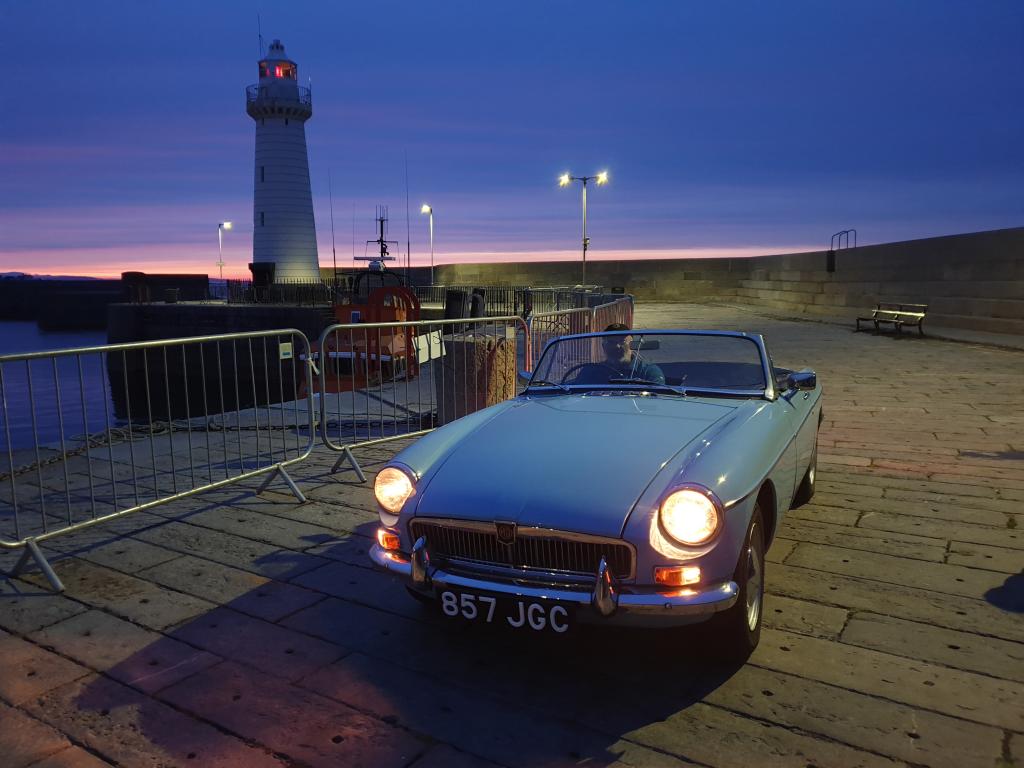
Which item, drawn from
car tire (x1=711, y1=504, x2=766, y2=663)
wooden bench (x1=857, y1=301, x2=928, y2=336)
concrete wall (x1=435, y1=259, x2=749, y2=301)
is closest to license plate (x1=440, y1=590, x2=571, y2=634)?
car tire (x1=711, y1=504, x2=766, y2=663)

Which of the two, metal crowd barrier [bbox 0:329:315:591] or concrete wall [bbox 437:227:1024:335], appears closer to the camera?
metal crowd barrier [bbox 0:329:315:591]

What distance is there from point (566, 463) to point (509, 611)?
25.7 inches

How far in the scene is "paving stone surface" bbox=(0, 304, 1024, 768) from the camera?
8.11 feet

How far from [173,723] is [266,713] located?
0.32 m

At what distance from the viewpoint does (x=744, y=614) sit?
2877mm

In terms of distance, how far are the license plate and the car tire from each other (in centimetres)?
65

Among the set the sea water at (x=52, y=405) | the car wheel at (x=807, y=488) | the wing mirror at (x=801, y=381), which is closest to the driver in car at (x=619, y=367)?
the wing mirror at (x=801, y=381)

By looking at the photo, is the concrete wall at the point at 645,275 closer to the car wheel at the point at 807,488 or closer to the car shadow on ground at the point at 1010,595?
the car wheel at the point at 807,488

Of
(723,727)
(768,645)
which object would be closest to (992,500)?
(768,645)

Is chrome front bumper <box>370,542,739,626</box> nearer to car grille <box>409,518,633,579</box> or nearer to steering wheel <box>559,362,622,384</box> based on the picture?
car grille <box>409,518,633,579</box>

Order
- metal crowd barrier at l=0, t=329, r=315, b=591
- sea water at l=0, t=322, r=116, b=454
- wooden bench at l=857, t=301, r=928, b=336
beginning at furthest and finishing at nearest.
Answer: wooden bench at l=857, t=301, r=928, b=336, sea water at l=0, t=322, r=116, b=454, metal crowd barrier at l=0, t=329, r=315, b=591

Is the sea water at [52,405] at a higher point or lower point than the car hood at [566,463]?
lower

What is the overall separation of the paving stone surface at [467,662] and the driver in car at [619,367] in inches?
49.7

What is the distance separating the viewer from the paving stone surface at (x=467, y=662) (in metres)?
2.47
